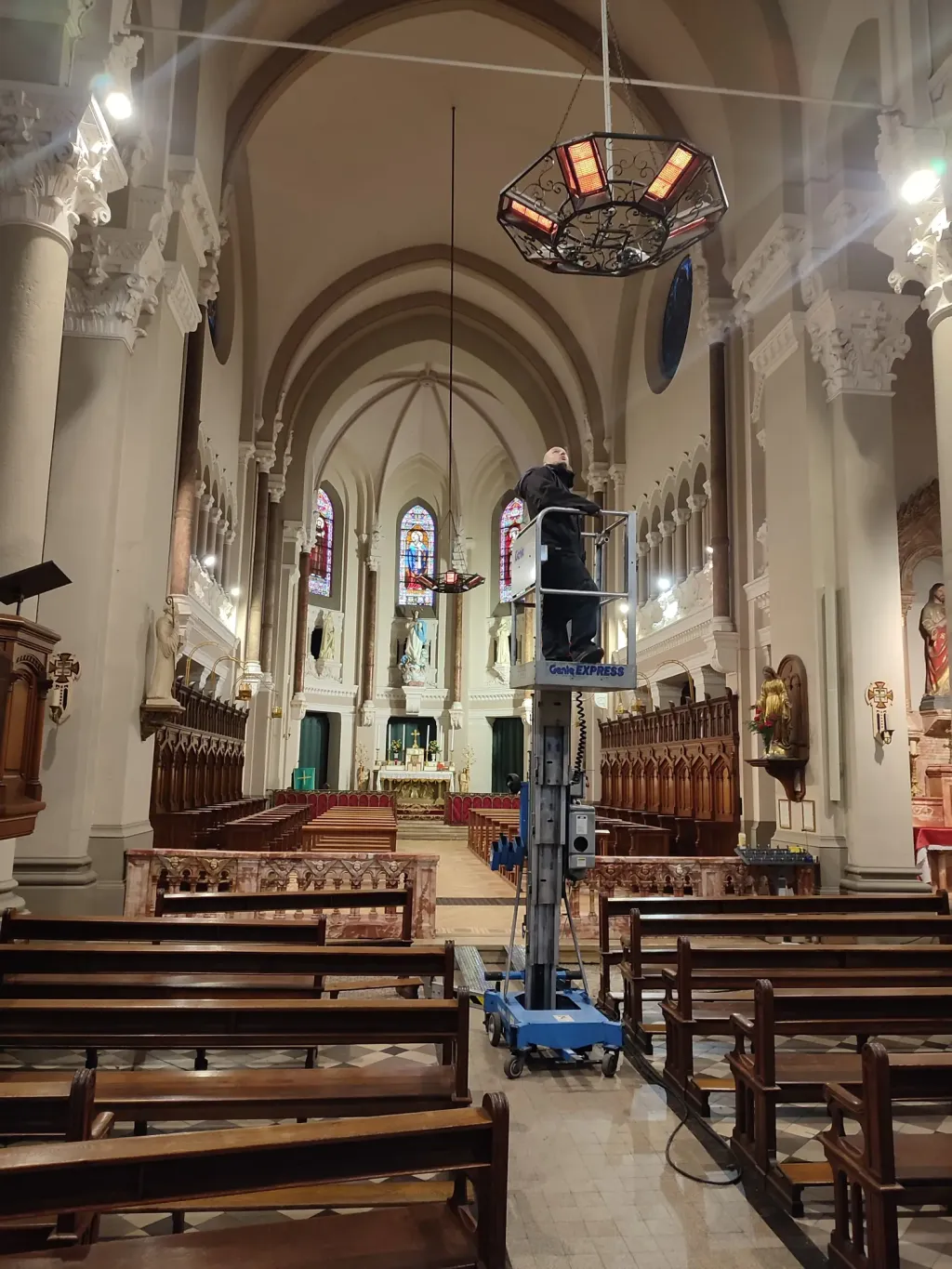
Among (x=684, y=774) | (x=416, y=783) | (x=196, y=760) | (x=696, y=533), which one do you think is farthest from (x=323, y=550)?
(x=684, y=774)

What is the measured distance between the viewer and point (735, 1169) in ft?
11.3

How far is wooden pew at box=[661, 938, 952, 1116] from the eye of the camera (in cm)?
420

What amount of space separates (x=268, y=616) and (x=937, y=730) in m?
12.6

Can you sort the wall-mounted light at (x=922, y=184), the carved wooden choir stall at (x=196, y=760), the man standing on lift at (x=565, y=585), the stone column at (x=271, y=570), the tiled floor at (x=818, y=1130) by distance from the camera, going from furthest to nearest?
1. the stone column at (x=271, y=570)
2. the carved wooden choir stall at (x=196, y=760)
3. the wall-mounted light at (x=922, y=184)
4. the man standing on lift at (x=565, y=585)
5. the tiled floor at (x=818, y=1130)

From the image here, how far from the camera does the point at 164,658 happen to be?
25.2 ft

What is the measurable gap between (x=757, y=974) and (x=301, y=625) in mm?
19663

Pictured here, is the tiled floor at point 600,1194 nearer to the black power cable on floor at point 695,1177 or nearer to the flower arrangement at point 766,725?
the black power cable on floor at point 695,1177

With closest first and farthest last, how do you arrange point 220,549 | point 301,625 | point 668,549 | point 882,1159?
point 882,1159
point 668,549
point 220,549
point 301,625

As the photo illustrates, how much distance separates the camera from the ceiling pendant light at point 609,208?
541 cm

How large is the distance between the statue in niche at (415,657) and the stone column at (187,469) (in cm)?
1588

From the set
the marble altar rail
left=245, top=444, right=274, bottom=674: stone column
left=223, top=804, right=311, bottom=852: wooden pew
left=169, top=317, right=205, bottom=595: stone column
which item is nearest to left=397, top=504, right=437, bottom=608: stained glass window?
left=245, top=444, right=274, bottom=674: stone column

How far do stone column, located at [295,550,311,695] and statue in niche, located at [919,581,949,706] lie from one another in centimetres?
1544

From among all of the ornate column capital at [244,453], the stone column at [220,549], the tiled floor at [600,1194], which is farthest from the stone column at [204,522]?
the tiled floor at [600,1194]

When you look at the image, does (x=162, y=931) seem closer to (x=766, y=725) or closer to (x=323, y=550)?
(x=766, y=725)
